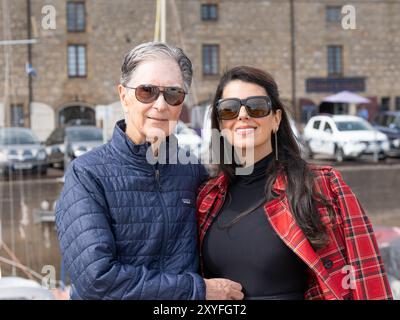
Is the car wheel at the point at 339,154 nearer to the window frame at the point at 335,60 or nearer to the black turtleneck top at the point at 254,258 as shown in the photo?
the window frame at the point at 335,60

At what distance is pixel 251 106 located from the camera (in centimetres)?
154

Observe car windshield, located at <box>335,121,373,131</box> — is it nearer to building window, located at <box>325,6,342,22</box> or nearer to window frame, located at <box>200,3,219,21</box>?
building window, located at <box>325,6,342,22</box>

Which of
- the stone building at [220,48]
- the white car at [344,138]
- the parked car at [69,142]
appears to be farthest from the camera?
the stone building at [220,48]

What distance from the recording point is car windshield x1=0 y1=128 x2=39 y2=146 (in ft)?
31.7

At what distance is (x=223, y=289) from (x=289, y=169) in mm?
354

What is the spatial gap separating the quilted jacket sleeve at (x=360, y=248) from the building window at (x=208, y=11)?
15.2 m

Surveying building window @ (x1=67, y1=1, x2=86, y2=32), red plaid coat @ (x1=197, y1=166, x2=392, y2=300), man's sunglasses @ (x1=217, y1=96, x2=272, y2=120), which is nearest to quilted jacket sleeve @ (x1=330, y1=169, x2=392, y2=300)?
red plaid coat @ (x1=197, y1=166, x2=392, y2=300)

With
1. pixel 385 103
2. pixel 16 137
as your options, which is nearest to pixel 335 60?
pixel 385 103

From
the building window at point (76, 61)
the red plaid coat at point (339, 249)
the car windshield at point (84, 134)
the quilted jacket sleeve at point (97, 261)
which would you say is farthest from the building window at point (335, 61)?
the quilted jacket sleeve at point (97, 261)

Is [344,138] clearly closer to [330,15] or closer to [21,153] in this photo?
[330,15]

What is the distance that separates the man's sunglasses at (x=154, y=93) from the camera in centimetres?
144

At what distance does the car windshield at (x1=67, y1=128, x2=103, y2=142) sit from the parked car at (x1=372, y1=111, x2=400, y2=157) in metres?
6.40

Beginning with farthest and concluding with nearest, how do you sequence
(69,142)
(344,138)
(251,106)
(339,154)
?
(339,154) < (344,138) < (69,142) < (251,106)

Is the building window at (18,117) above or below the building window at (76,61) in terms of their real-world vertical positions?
below
